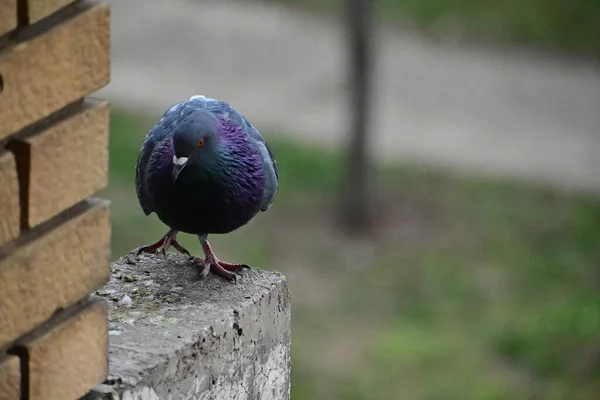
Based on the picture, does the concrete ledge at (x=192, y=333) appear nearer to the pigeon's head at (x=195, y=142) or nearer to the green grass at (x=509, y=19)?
the pigeon's head at (x=195, y=142)

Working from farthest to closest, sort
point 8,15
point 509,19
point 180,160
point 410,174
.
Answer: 1. point 509,19
2. point 410,174
3. point 180,160
4. point 8,15

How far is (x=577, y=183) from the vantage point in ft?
26.5

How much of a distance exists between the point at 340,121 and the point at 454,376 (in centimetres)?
345

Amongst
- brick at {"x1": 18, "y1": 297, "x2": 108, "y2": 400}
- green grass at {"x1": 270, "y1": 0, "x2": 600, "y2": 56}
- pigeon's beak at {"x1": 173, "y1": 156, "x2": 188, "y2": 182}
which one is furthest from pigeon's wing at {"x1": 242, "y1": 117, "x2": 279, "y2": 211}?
green grass at {"x1": 270, "y1": 0, "x2": 600, "y2": 56}

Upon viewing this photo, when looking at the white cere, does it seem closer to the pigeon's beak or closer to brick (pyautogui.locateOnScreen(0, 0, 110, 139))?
the pigeon's beak

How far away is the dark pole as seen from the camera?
730cm

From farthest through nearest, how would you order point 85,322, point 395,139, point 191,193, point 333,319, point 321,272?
point 395,139 < point 321,272 < point 333,319 < point 191,193 < point 85,322

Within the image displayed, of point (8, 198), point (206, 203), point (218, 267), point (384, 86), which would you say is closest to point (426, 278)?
point (384, 86)

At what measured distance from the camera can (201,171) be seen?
2766mm

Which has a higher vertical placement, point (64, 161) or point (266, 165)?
point (64, 161)

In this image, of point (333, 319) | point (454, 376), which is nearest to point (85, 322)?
point (454, 376)

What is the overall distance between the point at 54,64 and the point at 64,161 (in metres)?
0.15

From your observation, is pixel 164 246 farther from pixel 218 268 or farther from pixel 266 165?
pixel 218 268

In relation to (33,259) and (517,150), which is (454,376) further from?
(33,259)
